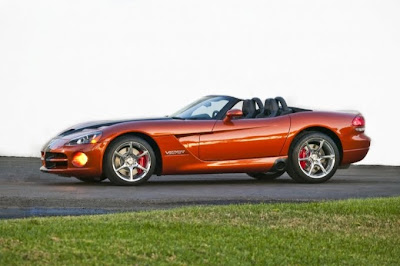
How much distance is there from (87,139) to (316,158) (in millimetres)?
3385

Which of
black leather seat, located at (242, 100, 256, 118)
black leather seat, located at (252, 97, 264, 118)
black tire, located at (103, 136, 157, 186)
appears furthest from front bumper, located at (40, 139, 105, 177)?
black leather seat, located at (252, 97, 264, 118)

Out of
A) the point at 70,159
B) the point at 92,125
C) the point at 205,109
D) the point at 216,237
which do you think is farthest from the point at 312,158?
the point at 216,237

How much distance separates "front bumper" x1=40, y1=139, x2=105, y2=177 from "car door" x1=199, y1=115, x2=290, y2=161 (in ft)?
4.80

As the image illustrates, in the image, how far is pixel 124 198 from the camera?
11.8 metres

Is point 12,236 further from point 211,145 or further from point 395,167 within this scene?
point 395,167

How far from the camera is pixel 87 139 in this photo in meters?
13.5

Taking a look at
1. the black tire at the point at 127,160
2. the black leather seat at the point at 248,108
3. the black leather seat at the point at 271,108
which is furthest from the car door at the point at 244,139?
the black tire at the point at 127,160

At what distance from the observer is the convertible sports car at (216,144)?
44.3ft

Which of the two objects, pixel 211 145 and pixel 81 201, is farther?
pixel 211 145

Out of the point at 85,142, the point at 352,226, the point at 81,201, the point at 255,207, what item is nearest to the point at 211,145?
the point at 85,142

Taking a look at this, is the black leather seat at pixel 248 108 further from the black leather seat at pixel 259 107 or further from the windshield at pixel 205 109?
the windshield at pixel 205 109

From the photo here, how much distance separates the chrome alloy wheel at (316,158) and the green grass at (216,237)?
416 cm

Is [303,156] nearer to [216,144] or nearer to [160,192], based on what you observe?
[216,144]

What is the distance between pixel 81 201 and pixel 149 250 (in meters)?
4.23
